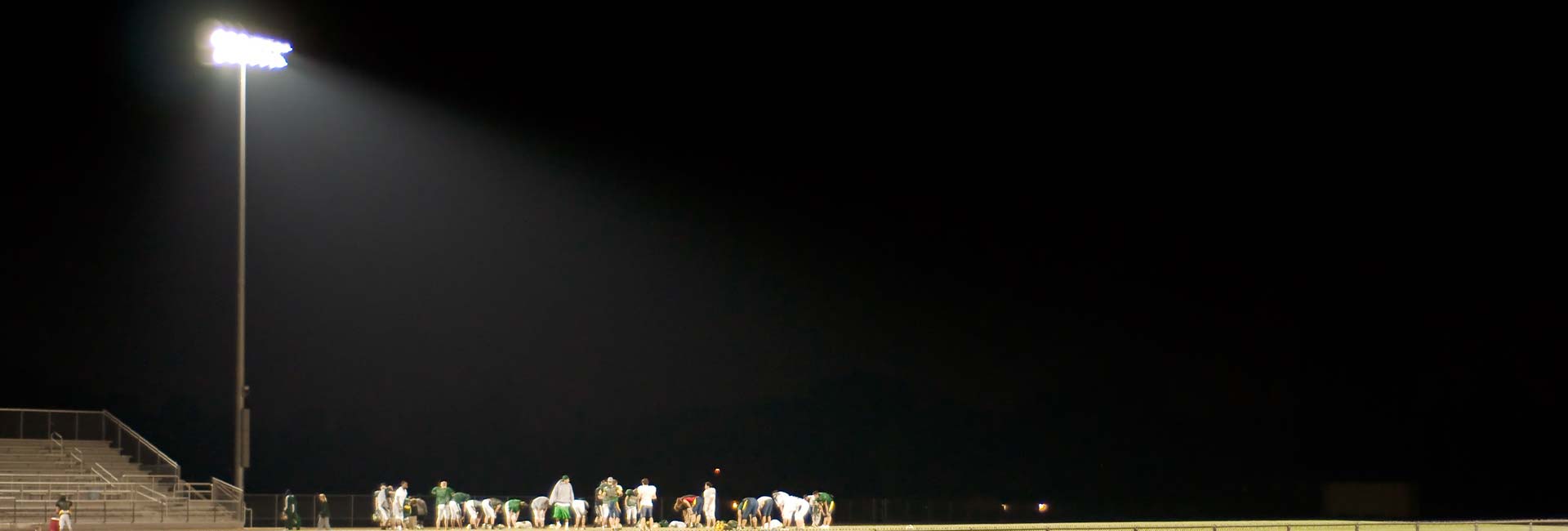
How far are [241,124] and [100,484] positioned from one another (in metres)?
15.0

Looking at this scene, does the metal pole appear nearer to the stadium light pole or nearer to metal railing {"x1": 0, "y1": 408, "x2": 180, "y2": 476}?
the stadium light pole

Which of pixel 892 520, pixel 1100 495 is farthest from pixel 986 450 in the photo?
pixel 892 520

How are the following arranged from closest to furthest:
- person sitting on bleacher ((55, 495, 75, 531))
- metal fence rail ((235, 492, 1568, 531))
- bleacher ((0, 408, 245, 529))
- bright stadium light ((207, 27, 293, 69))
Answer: person sitting on bleacher ((55, 495, 75, 531))
bright stadium light ((207, 27, 293, 69))
bleacher ((0, 408, 245, 529))
metal fence rail ((235, 492, 1568, 531))

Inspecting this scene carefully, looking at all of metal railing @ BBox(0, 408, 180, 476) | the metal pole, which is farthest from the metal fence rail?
the metal pole

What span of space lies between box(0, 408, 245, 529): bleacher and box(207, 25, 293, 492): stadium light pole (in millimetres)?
1272

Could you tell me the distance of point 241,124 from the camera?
126 ft

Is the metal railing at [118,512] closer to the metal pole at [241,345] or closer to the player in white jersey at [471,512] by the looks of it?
the player in white jersey at [471,512]

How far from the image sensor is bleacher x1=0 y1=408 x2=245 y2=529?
43031 millimetres

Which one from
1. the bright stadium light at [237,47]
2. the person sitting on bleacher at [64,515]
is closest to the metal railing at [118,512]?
the person sitting on bleacher at [64,515]

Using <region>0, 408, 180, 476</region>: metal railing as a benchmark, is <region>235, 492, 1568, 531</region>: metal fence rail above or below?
below

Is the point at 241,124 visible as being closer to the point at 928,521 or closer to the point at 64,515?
the point at 64,515

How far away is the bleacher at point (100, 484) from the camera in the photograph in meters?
43.0

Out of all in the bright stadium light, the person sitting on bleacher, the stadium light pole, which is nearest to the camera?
the stadium light pole

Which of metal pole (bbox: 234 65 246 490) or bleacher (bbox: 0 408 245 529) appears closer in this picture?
metal pole (bbox: 234 65 246 490)
